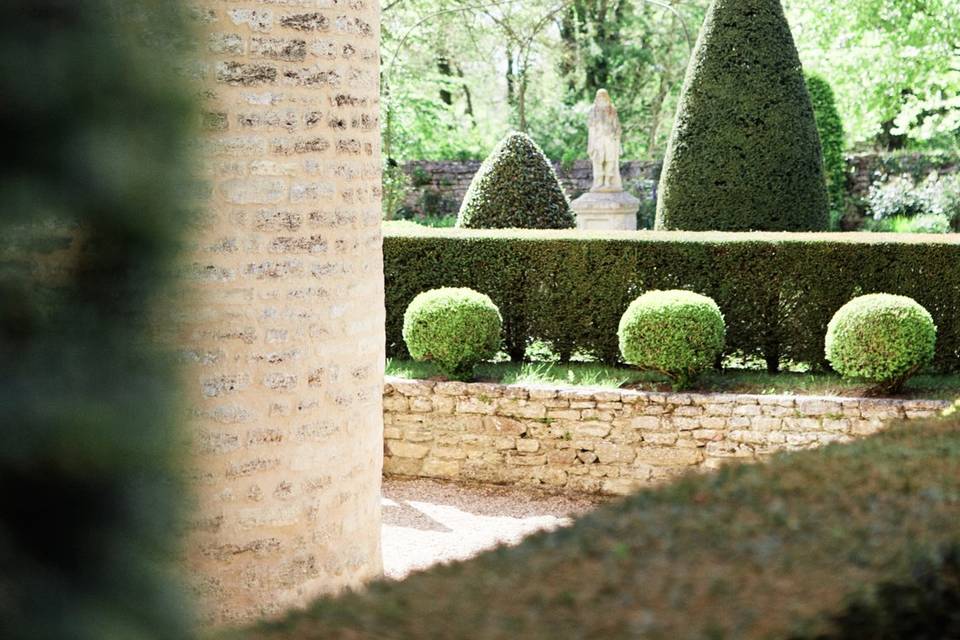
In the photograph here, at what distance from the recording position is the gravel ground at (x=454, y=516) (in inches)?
291

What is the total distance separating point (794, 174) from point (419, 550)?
6.24 meters

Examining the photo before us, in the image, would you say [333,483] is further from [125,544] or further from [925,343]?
[925,343]

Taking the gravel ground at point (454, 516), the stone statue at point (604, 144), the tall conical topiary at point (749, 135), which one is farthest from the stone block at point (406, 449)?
the stone statue at point (604, 144)

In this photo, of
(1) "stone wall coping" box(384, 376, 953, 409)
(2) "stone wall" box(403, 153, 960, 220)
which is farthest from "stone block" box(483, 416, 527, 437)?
(2) "stone wall" box(403, 153, 960, 220)

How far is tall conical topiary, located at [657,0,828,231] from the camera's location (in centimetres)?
1152

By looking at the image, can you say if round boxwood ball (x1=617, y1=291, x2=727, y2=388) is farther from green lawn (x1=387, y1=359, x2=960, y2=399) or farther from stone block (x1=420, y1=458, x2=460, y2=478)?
stone block (x1=420, y1=458, x2=460, y2=478)

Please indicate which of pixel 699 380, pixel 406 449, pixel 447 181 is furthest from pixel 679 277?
pixel 447 181

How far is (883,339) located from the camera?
8.20 metres

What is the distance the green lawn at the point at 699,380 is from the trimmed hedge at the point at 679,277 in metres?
0.24

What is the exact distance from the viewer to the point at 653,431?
28.0 feet

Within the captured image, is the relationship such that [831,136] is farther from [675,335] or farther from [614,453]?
[614,453]

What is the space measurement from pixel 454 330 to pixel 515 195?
331 centimetres

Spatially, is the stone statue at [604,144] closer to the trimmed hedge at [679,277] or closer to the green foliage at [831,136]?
the green foliage at [831,136]

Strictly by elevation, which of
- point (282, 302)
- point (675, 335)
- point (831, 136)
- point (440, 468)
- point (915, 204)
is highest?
→ point (831, 136)
